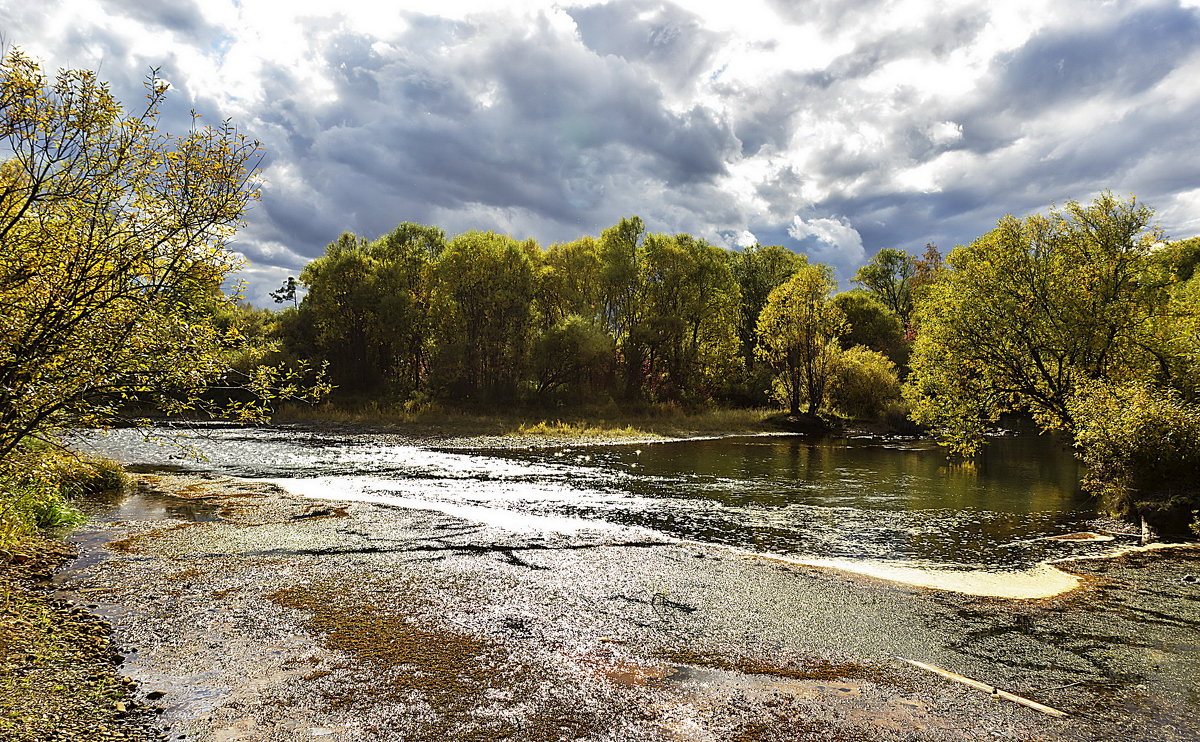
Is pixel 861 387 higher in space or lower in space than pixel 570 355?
lower

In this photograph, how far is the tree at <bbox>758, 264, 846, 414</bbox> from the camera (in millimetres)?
50031

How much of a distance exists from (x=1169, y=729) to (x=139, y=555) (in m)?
13.5

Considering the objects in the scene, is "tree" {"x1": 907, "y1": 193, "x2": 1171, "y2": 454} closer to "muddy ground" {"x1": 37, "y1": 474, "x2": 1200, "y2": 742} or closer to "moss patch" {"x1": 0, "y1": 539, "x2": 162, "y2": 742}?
"muddy ground" {"x1": 37, "y1": 474, "x2": 1200, "y2": 742}

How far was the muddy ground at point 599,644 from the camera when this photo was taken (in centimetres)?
570

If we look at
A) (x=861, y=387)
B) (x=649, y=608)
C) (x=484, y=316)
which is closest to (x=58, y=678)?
(x=649, y=608)

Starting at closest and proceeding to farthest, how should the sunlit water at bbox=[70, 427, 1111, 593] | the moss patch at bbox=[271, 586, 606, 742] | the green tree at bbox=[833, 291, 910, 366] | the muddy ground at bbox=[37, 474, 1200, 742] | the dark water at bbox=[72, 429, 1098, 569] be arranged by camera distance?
the moss patch at bbox=[271, 586, 606, 742]
the muddy ground at bbox=[37, 474, 1200, 742]
the sunlit water at bbox=[70, 427, 1111, 593]
the dark water at bbox=[72, 429, 1098, 569]
the green tree at bbox=[833, 291, 910, 366]

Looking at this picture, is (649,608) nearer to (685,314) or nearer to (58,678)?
(58,678)

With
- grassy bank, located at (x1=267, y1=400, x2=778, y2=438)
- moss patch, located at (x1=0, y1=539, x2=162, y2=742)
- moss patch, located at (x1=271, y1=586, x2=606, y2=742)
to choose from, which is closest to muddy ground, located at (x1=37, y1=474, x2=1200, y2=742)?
moss patch, located at (x1=271, y1=586, x2=606, y2=742)

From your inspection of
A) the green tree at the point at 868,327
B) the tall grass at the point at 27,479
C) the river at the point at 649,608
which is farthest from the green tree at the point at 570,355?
the tall grass at the point at 27,479

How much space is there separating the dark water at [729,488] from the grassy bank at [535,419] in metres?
6.90

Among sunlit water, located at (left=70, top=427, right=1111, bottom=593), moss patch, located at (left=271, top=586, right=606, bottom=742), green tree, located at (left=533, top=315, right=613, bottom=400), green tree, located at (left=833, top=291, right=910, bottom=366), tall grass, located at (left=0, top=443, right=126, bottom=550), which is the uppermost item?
green tree, located at (left=833, top=291, right=910, bottom=366)

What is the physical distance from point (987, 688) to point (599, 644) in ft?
13.4

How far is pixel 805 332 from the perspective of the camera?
5003cm

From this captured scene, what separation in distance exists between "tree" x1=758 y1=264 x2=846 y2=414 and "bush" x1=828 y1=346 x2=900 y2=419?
3.69ft
